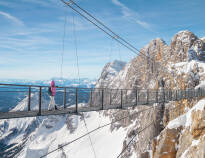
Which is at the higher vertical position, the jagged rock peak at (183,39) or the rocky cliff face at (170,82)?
the jagged rock peak at (183,39)

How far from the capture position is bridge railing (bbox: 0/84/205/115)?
903 cm

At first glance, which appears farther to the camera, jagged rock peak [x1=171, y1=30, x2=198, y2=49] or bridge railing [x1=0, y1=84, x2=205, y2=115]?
jagged rock peak [x1=171, y1=30, x2=198, y2=49]

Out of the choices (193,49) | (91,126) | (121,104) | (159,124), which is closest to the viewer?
(121,104)

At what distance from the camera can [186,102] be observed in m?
42.5

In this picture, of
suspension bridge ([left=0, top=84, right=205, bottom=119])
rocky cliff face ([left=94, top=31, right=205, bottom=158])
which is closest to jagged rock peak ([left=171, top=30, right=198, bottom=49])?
rocky cliff face ([left=94, top=31, right=205, bottom=158])

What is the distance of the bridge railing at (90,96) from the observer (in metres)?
9.03

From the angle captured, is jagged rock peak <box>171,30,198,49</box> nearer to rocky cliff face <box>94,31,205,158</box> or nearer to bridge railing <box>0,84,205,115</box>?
rocky cliff face <box>94,31,205,158</box>

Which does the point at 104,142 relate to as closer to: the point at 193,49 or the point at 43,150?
the point at 193,49

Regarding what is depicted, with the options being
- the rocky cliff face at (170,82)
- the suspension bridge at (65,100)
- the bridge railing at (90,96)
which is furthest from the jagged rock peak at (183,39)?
the suspension bridge at (65,100)

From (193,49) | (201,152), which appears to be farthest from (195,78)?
(201,152)

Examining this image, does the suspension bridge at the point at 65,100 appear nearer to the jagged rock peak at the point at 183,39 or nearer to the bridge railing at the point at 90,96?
the bridge railing at the point at 90,96

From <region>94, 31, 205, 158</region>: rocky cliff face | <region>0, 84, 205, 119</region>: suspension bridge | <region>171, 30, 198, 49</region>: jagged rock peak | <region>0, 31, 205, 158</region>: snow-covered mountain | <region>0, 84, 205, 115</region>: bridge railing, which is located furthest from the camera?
<region>171, 30, 198, 49</region>: jagged rock peak

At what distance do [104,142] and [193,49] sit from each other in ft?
278

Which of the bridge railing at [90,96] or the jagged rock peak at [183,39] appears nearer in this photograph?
the bridge railing at [90,96]
